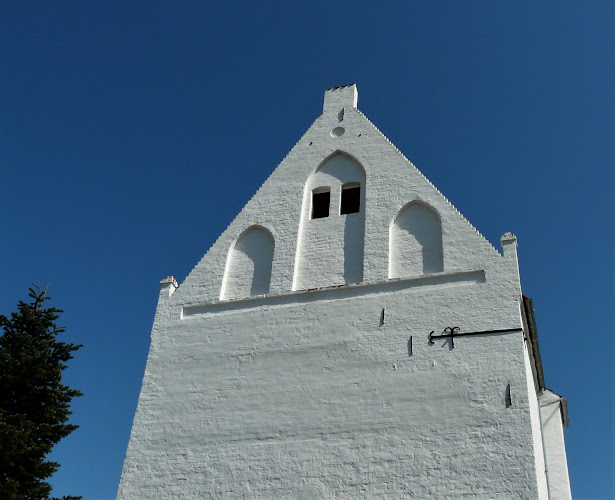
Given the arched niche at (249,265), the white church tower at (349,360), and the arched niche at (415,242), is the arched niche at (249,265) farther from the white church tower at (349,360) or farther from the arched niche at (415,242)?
the arched niche at (415,242)

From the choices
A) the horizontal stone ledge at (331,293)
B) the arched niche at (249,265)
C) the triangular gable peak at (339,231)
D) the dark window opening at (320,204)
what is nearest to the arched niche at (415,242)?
the triangular gable peak at (339,231)

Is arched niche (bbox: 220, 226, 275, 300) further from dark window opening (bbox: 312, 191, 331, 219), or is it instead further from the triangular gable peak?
dark window opening (bbox: 312, 191, 331, 219)

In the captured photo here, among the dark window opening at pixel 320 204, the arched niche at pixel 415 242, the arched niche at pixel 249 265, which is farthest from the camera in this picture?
the dark window opening at pixel 320 204

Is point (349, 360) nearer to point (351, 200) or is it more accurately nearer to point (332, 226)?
point (332, 226)

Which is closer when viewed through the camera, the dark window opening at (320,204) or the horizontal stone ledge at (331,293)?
the horizontal stone ledge at (331,293)

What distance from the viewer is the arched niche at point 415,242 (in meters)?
13.6

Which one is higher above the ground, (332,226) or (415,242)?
(332,226)

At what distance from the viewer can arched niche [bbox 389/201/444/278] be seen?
1360 cm

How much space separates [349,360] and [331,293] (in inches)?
66.2

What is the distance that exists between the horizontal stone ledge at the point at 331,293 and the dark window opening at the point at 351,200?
2.35 m

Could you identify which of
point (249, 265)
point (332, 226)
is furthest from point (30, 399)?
point (332, 226)

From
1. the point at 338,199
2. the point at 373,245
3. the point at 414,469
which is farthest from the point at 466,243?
the point at 414,469

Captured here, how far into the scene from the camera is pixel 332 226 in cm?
1492

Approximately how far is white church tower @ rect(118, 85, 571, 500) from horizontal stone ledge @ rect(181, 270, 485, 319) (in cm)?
3
